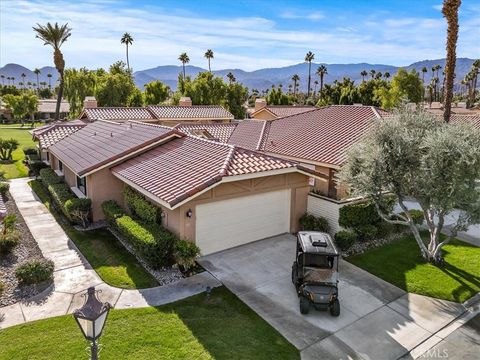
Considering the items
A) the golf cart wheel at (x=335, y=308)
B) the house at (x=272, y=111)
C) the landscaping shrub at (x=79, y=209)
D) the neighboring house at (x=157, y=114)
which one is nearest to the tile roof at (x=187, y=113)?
the neighboring house at (x=157, y=114)

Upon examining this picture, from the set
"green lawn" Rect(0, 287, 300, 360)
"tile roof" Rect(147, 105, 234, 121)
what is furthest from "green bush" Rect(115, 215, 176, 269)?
"tile roof" Rect(147, 105, 234, 121)

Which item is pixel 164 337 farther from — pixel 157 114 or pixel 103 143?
pixel 157 114

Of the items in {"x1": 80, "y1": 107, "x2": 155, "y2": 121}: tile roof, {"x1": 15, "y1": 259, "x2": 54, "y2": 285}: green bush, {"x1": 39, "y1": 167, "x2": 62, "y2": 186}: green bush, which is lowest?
{"x1": 15, "y1": 259, "x2": 54, "y2": 285}: green bush

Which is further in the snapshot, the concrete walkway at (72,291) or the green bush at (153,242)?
the green bush at (153,242)

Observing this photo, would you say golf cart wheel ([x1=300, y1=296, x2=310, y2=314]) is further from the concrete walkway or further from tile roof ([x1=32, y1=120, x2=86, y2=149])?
Result: tile roof ([x1=32, y1=120, x2=86, y2=149])

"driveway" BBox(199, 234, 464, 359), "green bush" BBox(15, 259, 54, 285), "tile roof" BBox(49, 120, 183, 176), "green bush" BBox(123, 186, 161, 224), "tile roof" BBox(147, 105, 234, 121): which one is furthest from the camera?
"tile roof" BBox(147, 105, 234, 121)

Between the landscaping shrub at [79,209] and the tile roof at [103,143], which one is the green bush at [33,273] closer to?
the landscaping shrub at [79,209]
